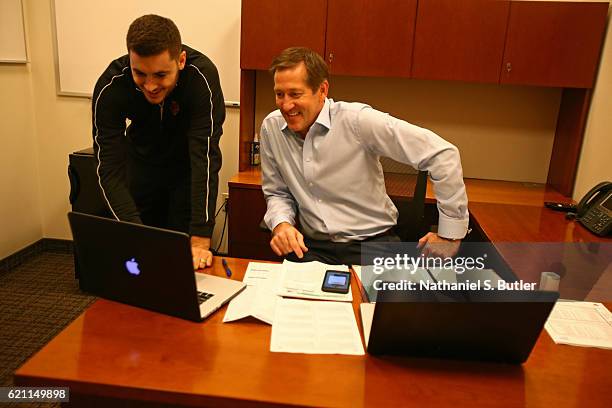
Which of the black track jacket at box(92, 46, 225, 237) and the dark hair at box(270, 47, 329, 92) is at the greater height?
the dark hair at box(270, 47, 329, 92)

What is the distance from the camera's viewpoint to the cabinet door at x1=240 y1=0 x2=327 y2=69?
2789 mm

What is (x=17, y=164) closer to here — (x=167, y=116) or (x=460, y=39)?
(x=167, y=116)

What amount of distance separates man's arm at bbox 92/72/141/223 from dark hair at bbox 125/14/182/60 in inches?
13.8

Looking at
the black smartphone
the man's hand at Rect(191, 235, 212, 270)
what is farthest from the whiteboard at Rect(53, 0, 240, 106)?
the black smartphone

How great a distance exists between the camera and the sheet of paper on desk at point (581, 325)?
1208 millimetres

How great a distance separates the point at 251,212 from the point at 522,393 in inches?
80.5

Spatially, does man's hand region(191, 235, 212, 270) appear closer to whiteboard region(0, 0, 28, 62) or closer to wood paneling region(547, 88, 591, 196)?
wood paneling region(547, 88, 591, 196)

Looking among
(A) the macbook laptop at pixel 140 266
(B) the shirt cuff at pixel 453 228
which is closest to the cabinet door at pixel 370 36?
(B) the shirt cuff at pixel 453 228

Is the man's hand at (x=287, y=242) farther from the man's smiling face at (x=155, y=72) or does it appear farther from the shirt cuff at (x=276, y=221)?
the man's smiling face at (x=155, y=72)

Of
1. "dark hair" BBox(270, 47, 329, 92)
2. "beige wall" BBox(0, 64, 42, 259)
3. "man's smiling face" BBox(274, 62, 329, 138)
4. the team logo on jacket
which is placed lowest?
"beige wall" BBox(0, 64, 42, 259)

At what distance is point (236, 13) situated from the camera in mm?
3168

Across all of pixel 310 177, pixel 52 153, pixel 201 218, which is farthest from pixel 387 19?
pixel 52 153

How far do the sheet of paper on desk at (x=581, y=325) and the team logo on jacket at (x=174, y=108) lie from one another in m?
1.55

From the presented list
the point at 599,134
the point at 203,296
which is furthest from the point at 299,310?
the point at 599,134
